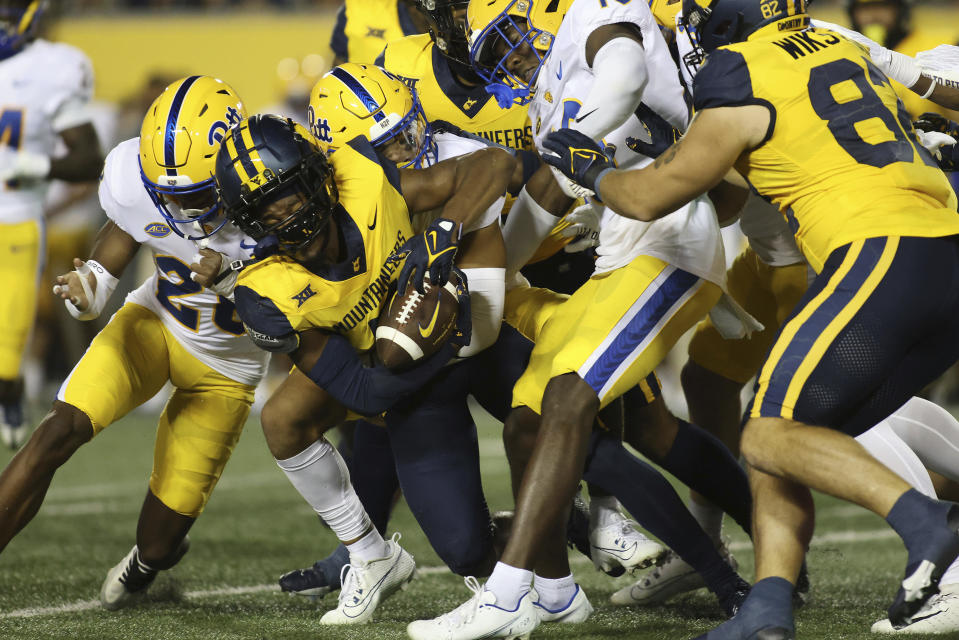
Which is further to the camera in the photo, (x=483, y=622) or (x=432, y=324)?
(x=432, y=324)

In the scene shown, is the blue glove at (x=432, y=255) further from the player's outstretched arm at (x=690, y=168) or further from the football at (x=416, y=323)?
the player's outstretched arm at (x=690, y=168)

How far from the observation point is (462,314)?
10.2ft

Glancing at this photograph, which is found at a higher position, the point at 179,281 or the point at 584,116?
the point at 584,116

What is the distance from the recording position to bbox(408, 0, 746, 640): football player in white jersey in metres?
2.86

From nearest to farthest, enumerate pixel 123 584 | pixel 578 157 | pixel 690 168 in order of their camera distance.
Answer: pixel 690 168, pixel 578 157, pixel 123 584

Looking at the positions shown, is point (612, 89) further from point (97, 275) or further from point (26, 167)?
point (26, 167)

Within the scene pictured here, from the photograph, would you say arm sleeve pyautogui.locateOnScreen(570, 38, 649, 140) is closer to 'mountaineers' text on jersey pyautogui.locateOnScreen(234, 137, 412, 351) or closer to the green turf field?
'mountaineers' text on jersey pyautogui.locateOnScreen(234, 137, 412, 351)

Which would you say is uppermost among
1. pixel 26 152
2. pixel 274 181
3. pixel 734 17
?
pixel 734 17

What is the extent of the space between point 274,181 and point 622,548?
4.59 ft

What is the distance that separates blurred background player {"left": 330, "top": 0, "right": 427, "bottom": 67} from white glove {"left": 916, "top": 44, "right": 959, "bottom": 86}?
2148 millimetres

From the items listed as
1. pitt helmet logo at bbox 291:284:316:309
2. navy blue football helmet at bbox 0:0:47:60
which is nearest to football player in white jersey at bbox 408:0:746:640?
pitt helmet logo at bbox 291:284:316:309

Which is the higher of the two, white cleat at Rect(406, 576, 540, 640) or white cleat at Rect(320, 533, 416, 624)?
white cleat at Rect(406, 576, 540, 640)

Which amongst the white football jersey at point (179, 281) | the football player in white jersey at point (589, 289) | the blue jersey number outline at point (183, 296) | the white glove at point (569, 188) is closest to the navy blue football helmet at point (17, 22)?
the white football jersey at point (179, 281)

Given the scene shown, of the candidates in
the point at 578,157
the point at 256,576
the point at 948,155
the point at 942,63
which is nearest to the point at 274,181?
the point at 578,157
